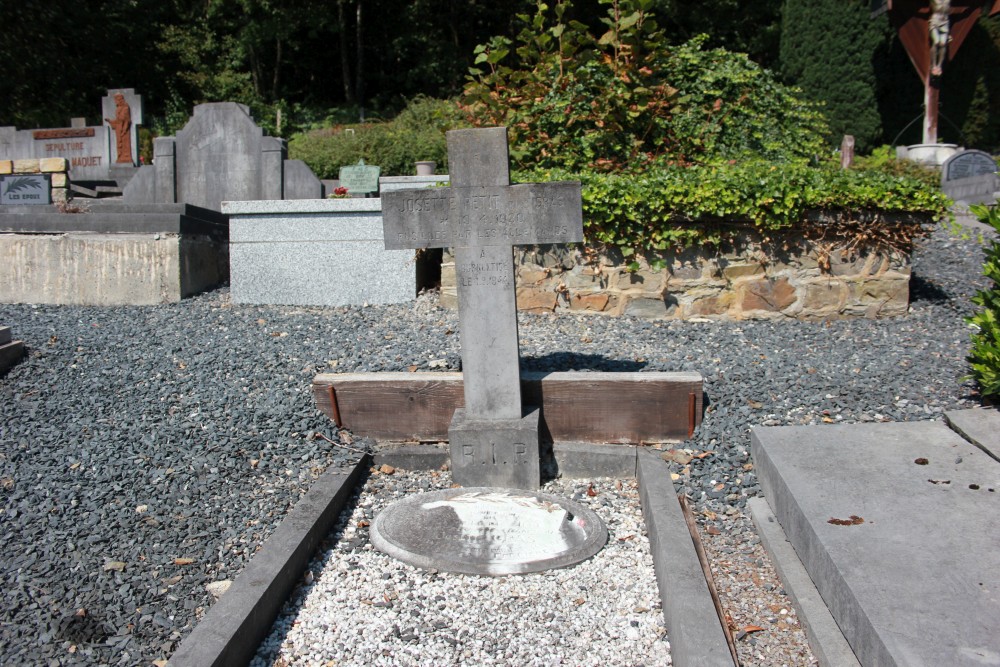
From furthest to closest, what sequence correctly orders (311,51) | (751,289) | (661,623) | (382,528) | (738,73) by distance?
(311,51) < (738,73) < (751,289) < (382,528) < (661,623)

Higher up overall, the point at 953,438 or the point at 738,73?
the point at 738,73

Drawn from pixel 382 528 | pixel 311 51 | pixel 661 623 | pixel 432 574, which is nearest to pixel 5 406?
pixel 382 528

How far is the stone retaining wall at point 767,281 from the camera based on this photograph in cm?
653

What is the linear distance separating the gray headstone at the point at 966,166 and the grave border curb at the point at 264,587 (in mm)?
11806

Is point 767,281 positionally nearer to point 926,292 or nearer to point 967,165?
point 926,292

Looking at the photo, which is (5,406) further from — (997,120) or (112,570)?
(997,120)

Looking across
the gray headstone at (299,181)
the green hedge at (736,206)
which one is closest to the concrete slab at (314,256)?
the green hedge at (736,206)

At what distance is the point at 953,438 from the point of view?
3.70 m

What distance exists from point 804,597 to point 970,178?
10728 millimetres

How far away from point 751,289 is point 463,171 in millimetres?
3456

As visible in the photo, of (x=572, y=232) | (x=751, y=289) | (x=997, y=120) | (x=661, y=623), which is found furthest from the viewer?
(x=997, y=120)

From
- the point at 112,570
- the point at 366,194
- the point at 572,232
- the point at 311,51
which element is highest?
the point at 311,51

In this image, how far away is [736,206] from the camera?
6.34 meters

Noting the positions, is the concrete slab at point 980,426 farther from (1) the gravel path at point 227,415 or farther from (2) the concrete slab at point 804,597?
(2) the concrete slab at point 804,597
